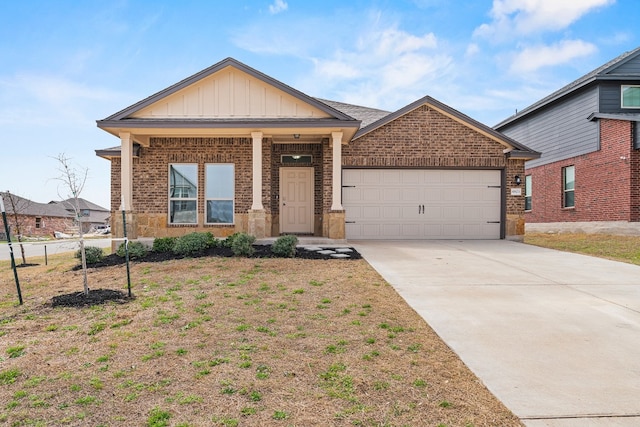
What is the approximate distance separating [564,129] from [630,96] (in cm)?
252

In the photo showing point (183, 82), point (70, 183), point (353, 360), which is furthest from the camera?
point (183, 82)

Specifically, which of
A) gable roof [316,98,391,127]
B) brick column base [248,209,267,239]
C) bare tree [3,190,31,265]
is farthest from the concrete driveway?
bare tree [3,190,31,265]

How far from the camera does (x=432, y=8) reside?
11398 mm

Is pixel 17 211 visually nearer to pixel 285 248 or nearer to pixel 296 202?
pixel 296 202

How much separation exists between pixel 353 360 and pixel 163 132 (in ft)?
31.7

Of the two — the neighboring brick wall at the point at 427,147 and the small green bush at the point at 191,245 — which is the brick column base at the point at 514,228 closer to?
the neighboring brick wall at the point at 427,147

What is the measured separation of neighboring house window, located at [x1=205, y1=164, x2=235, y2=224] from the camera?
1218cm

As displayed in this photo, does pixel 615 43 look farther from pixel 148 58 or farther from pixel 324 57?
pixel 148 58

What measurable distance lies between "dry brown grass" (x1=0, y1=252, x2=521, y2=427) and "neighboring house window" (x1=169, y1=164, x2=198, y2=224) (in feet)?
20.8

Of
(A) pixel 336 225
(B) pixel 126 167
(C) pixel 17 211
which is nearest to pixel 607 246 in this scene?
(A) pixel 336 225

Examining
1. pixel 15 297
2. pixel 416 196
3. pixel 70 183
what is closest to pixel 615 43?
pixel 416 196

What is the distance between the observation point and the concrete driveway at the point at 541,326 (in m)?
2.83

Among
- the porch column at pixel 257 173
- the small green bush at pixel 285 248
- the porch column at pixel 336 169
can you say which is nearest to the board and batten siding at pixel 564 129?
the porch column at pixel 336 169

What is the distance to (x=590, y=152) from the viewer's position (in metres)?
15.8
